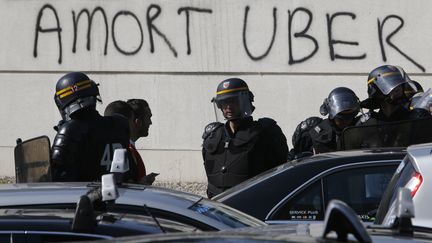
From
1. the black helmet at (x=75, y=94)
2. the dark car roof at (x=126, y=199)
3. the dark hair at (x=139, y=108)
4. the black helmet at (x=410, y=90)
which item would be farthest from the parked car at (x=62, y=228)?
the black helmet at (x=410, y=90)

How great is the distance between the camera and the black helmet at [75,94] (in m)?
6.63

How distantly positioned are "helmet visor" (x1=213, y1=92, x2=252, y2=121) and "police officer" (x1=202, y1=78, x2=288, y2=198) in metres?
0.03

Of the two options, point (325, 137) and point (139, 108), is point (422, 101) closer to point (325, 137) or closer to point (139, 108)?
point (325, 137)

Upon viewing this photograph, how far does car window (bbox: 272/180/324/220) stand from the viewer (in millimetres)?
6258

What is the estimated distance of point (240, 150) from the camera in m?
7.53

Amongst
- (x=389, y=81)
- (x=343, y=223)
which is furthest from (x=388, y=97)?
(x=343, y=223)

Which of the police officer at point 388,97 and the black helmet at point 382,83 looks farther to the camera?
the black helmet at point 382,83

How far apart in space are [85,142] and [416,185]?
88.8 inches

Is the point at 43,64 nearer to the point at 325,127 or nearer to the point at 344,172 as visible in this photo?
the point at 325,127

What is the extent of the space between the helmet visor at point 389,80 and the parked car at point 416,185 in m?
3.01

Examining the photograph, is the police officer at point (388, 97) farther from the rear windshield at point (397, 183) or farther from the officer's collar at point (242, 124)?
the rear windshield at point (397, 183)

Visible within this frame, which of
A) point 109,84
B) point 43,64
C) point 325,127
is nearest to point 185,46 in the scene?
point 109,84

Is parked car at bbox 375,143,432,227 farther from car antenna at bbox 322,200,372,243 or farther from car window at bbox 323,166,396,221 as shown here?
car antenna at bbox 322,200,372,243

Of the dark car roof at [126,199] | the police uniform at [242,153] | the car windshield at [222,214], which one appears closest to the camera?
the dark car roof at [126,199]
